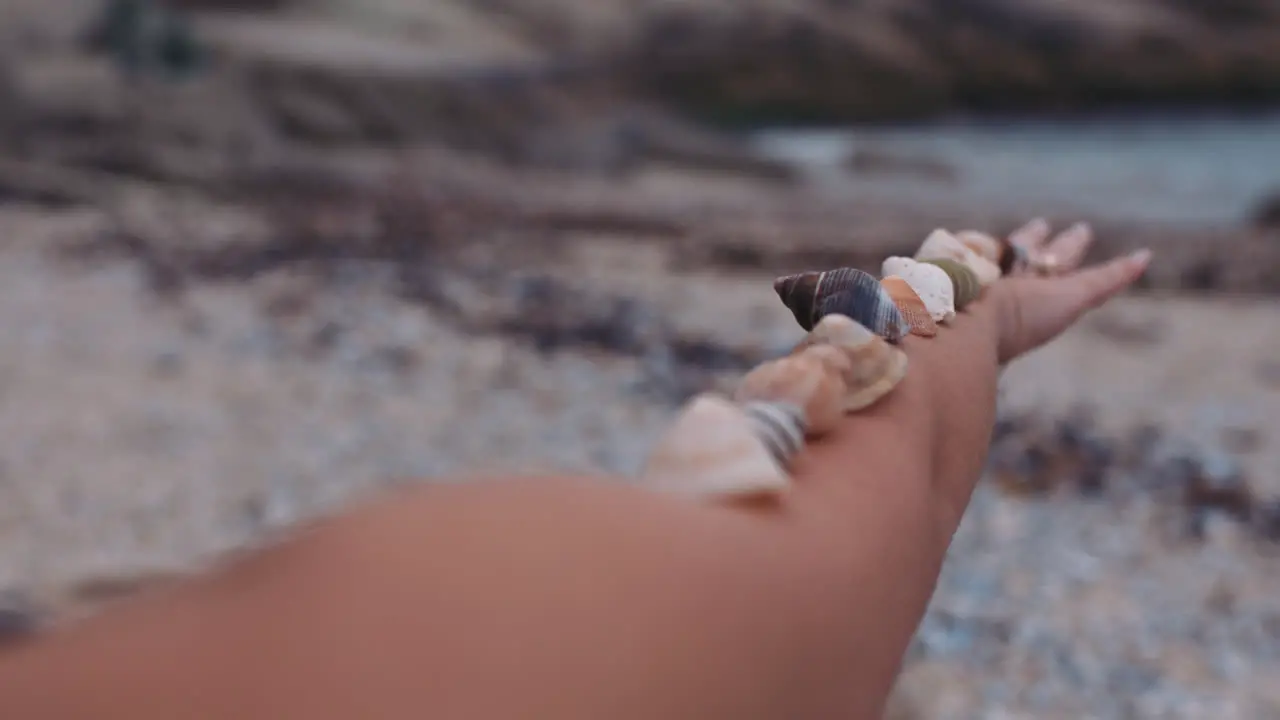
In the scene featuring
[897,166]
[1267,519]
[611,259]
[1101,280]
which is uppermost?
[1101,280]

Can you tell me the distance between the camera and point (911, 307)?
74 centimetres

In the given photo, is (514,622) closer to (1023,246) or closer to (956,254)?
(956,254)

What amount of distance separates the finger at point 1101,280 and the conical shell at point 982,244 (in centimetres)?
7

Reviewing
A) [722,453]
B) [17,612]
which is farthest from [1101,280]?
[17,612]

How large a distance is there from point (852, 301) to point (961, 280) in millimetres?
172

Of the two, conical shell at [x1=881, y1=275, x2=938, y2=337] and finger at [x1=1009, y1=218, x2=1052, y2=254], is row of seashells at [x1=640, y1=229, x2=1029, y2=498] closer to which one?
conical shell at [x1=881, y1=275, x2=938, y2=337]

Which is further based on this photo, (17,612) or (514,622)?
(17,612)

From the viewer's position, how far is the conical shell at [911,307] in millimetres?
730

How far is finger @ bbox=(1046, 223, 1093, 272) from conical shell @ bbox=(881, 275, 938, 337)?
0.39m

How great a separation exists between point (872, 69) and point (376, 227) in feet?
16.8

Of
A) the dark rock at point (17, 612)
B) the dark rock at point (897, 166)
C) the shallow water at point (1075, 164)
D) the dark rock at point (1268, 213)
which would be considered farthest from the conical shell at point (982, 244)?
the dark rock at point (897, 166)

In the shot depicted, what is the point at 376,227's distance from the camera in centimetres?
510

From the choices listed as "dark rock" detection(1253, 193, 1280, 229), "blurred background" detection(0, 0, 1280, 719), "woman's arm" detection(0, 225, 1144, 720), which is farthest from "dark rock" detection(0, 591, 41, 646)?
"dark rock" detection(1253, 193, 1280, 229)

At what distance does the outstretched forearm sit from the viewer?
31cm
